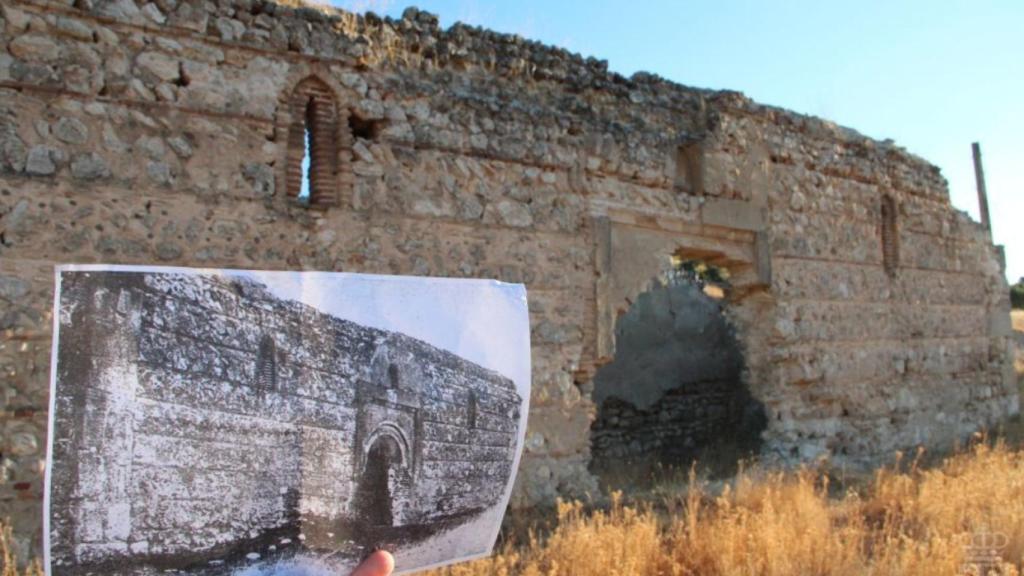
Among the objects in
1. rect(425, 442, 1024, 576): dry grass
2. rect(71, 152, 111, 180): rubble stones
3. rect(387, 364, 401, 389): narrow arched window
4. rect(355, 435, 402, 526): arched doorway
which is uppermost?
rect(71, 152, 111, 180): rubble stones

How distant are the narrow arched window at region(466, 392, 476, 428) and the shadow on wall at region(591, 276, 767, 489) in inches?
285

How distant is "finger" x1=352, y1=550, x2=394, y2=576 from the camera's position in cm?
190

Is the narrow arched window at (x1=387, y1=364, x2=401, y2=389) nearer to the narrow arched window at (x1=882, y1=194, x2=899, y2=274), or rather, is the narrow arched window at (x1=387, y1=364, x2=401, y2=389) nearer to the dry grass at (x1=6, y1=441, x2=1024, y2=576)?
the dry grass at (x1=6, y1=441, x2=1024, y2=576)

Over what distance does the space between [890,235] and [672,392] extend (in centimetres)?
328

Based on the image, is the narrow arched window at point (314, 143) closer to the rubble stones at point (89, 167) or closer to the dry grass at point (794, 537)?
the rubble stones at point (89, 167)

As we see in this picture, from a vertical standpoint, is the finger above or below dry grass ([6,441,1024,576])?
above

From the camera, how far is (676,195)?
697 centimetres

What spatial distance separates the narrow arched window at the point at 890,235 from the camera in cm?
925

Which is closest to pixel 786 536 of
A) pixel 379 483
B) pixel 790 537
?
pixel 790 537

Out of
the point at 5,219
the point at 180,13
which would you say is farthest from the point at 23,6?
the point at 5,219

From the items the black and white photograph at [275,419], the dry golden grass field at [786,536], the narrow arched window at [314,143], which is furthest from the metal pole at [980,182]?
the black and white photograph at [275,419]

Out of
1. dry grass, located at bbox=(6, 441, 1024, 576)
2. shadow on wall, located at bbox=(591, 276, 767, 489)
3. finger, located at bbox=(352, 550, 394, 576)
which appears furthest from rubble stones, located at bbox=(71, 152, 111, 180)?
shadow on wall, located at bbox=(591, 276, 767, 489)

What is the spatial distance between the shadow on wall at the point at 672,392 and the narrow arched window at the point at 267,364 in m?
7.67

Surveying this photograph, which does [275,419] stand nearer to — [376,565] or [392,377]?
[392,377]
